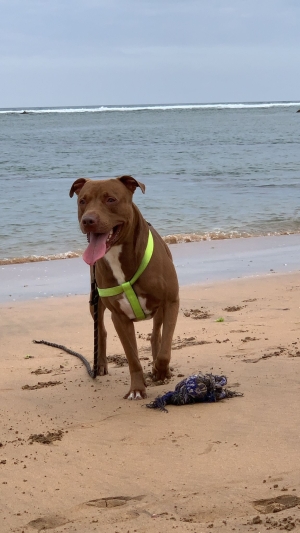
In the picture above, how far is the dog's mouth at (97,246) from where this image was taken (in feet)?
15.8

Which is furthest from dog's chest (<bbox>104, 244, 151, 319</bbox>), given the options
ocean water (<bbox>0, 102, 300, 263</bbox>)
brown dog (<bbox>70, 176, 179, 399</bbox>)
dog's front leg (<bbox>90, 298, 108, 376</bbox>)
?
ocean water (<bbox>0, 102, 300, 263</bbox>)

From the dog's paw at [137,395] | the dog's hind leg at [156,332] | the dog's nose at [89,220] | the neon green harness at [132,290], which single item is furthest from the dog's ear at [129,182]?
the dog's paw at [137,395]

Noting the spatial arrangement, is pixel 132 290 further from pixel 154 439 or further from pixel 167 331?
pixel 154 439

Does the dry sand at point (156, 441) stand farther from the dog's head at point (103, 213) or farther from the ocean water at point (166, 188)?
the ocean water at point (166, 188)

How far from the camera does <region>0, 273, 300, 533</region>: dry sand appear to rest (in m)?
3.44

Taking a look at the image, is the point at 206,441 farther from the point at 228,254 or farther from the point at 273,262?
the point at 228,254

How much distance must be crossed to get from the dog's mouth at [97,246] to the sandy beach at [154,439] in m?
1.01

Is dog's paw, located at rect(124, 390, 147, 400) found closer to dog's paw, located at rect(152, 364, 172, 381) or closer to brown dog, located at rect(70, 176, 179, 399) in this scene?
brown dog, located at rect(70, 176, 179, 399)

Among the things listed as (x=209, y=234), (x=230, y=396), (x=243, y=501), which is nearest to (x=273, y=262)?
(x=209, y=234)

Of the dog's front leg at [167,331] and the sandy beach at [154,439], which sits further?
the dog's front leg at [167,331]

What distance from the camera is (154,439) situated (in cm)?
438

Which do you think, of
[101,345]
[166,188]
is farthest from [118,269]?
[166,188]

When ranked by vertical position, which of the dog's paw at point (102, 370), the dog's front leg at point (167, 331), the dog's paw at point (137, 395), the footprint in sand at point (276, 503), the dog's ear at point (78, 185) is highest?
the dog's ear at point (78, 185)

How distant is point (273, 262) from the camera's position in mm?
10523
